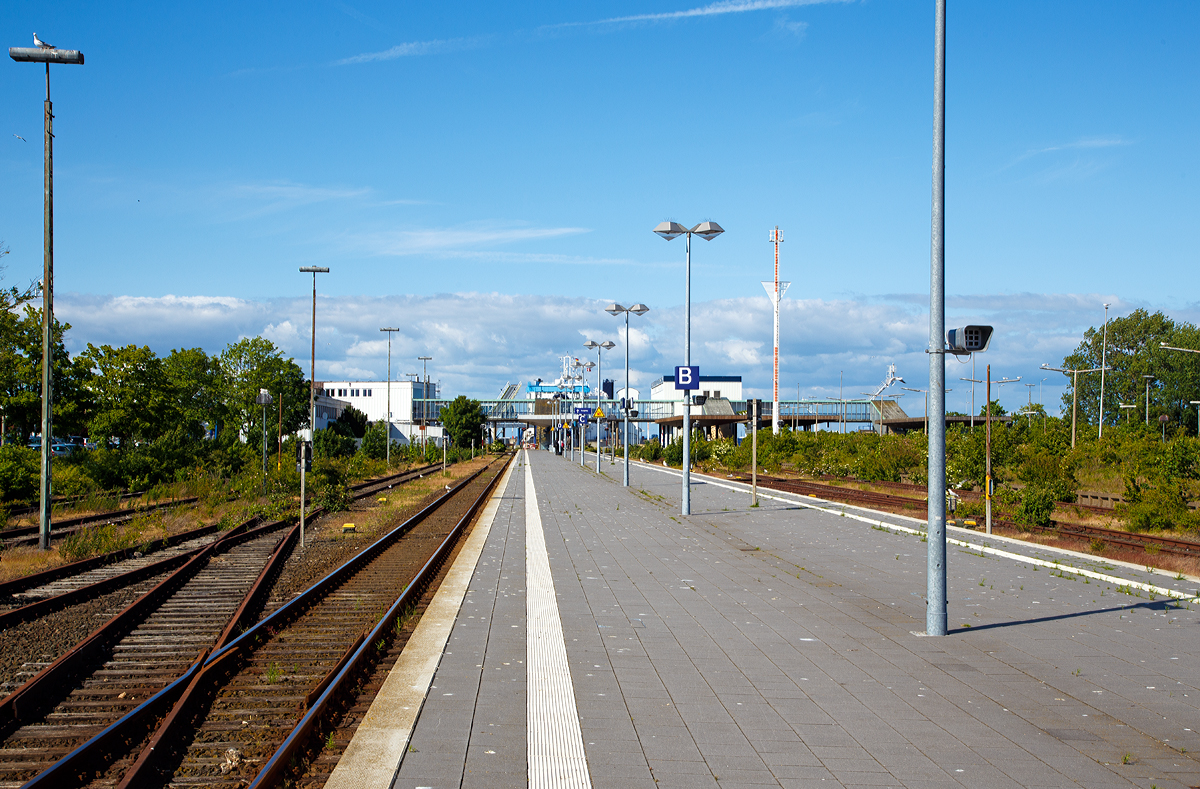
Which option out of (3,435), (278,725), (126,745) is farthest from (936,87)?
(3,435)

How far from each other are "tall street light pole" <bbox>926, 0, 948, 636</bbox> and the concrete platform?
46cm

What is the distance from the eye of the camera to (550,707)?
625cm

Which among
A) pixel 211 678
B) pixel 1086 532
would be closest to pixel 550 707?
pixel 211 678

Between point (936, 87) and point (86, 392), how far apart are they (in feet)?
189

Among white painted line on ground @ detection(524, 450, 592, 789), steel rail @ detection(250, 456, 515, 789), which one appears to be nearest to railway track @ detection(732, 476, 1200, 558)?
white painted line on ground @ detection(524, 450, 592, 789)

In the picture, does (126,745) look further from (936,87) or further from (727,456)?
(727,456)

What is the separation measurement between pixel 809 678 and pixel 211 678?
15.8ft

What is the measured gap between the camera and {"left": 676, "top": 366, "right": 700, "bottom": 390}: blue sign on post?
2158 centimetres

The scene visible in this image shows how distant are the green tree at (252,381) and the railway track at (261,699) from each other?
235 feet

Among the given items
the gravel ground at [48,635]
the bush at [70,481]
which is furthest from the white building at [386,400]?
the gravel ground at [48,635]

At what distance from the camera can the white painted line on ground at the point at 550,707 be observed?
500 centimetres

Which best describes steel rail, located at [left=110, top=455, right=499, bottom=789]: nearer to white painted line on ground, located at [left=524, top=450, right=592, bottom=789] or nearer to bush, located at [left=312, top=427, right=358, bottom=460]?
white painted line on ground, located at [left=524, top=450, right=592, bottom=789]

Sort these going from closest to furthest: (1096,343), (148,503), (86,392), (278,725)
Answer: (278,725), (148,503), (86,392), (1096,343)

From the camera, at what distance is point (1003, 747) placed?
547cm
